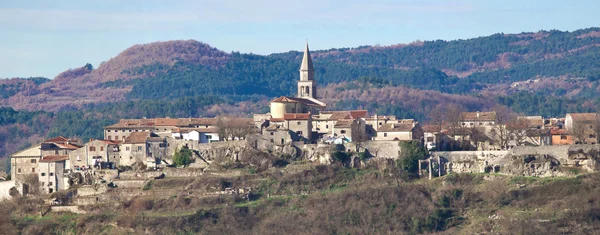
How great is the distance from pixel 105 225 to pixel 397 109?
64.6 m

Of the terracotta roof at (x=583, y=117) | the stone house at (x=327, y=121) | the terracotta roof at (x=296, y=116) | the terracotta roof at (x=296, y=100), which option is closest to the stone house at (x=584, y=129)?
the terracotta roof at (x=583, y=117)

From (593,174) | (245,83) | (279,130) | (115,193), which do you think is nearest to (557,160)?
(593,174)

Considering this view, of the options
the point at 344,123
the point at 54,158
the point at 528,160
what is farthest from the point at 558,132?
the point at 54,158

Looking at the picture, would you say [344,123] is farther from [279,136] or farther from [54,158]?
[54,158]

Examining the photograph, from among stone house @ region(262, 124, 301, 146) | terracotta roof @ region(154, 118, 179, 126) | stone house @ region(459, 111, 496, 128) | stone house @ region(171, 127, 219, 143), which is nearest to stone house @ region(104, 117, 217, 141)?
terracotta roof @ region(154, 118, 179, 126)

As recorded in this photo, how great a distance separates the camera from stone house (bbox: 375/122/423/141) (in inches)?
2859

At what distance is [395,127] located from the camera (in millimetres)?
73688

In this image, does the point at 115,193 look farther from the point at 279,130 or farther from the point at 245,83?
the point at 245,83

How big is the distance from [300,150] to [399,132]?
5426mm

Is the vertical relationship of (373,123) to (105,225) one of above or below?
Answer: above

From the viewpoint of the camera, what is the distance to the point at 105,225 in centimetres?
6644

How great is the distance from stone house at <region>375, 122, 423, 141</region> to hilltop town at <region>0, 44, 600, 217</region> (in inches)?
2.1

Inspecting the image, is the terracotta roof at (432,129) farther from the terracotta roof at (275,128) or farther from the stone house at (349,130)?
the terracotta roof at (275,128)

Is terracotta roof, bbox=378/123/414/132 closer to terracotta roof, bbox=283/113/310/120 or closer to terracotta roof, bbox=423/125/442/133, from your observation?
terracotta roof, bbox=423/125/442/133
